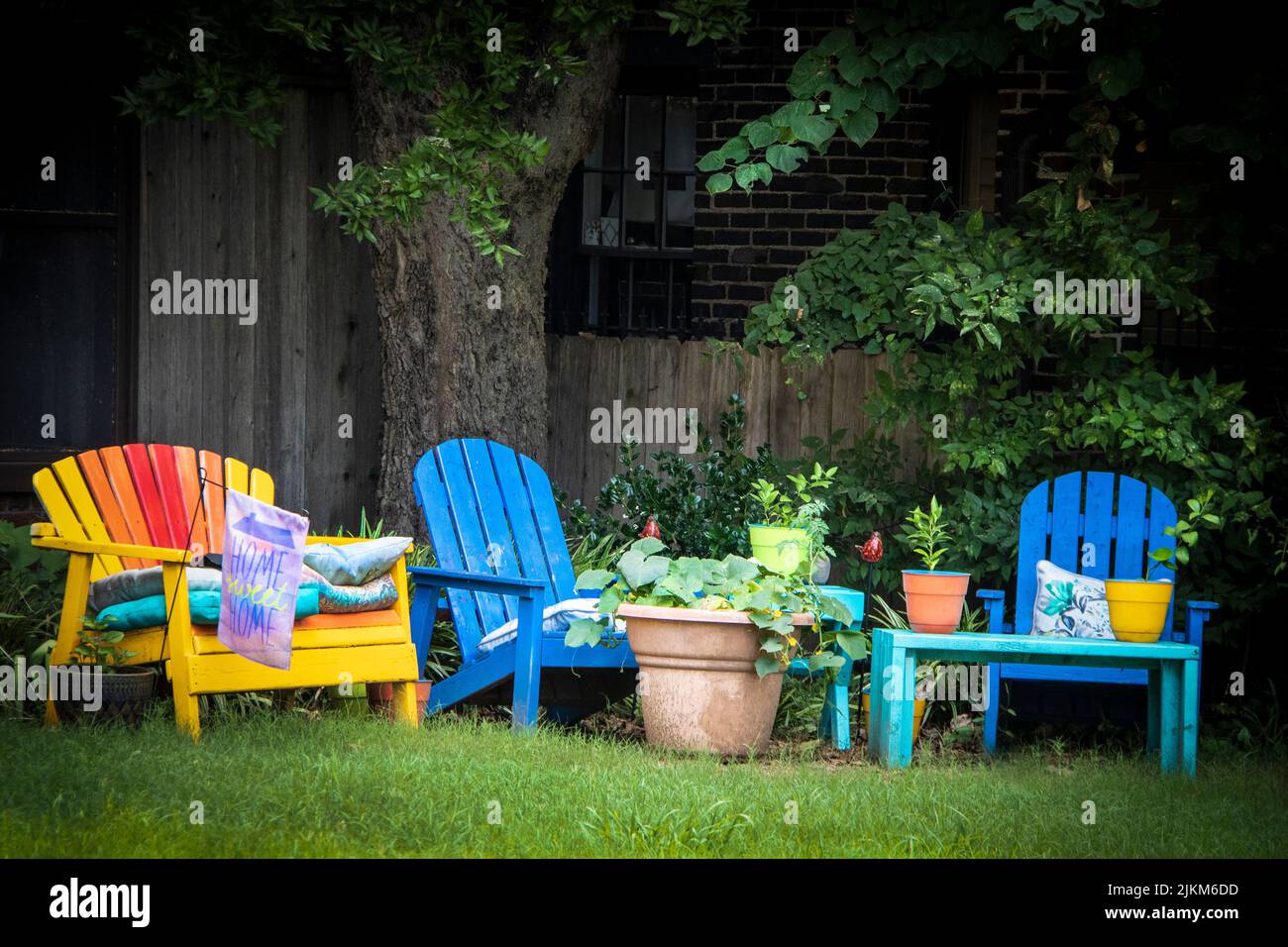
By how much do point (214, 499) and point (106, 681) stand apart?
836 millimetres

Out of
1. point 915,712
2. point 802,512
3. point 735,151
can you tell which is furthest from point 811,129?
point 915,712

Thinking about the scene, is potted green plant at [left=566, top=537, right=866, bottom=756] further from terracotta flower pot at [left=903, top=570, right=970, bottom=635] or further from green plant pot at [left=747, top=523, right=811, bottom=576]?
terracotta flower pot at [left=903, top=570, right=970, bottom=635]

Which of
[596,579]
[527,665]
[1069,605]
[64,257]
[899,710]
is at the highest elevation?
[64,257]

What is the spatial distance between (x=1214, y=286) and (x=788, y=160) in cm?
328

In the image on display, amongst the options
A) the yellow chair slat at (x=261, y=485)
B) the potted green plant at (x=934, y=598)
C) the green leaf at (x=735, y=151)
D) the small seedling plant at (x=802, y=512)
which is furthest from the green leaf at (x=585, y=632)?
the green leaf at (x=735, y=151)

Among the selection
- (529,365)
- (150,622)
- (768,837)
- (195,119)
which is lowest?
(768,837)

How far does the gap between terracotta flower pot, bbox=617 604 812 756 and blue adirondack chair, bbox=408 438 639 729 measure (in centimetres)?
30

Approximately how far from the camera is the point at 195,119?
20.0 ft

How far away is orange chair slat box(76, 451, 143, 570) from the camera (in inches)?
182

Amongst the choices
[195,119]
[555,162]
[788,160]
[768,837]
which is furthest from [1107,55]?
[195,119]

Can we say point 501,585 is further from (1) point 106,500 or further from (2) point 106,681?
(1) point 106,500

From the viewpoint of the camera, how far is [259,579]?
404 cm

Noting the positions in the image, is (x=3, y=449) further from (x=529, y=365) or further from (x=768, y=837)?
(x=768, y=837)

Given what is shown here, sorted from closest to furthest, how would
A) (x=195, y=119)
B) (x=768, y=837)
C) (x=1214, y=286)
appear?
(x=768, y=837)
(x=195, y=119)
(x=1214, y=286)
